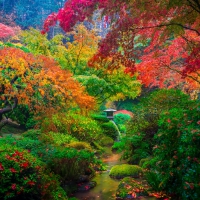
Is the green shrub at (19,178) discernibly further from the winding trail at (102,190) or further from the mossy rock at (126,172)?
the mossy rock at (126,172)

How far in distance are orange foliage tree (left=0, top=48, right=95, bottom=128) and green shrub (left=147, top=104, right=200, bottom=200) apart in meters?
4.26

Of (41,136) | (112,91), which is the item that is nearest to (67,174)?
(41,136)

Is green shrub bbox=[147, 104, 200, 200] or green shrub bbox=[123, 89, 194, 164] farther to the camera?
green shrub bbox=[123, 89, 194, 164]

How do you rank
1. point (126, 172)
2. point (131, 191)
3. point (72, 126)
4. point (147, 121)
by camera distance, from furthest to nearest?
point (72, 126)
point (147, 121)
point (126, 172)
point (131, 191)

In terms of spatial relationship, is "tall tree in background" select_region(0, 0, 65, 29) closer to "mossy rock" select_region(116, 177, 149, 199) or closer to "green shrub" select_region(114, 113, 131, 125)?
"green shrub" select_region(114, 113, 131, 125)

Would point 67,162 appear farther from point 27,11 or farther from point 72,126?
point 27,11

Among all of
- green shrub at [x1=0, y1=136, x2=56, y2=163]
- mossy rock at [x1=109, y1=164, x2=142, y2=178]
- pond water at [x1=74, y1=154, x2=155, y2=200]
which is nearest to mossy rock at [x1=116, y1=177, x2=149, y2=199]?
pond water at [x1=74, y1=154, x2=155, y2=200]

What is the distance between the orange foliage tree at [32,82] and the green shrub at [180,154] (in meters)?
4.26

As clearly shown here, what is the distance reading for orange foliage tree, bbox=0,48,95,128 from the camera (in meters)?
7.20

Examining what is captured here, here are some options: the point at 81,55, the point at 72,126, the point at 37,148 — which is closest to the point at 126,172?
the point at 37,148

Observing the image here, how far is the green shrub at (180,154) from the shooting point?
3.54 meters

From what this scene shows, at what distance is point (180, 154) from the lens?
388 cm

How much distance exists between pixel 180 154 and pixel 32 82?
5096mm

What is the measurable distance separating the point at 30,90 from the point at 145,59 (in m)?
5.16
